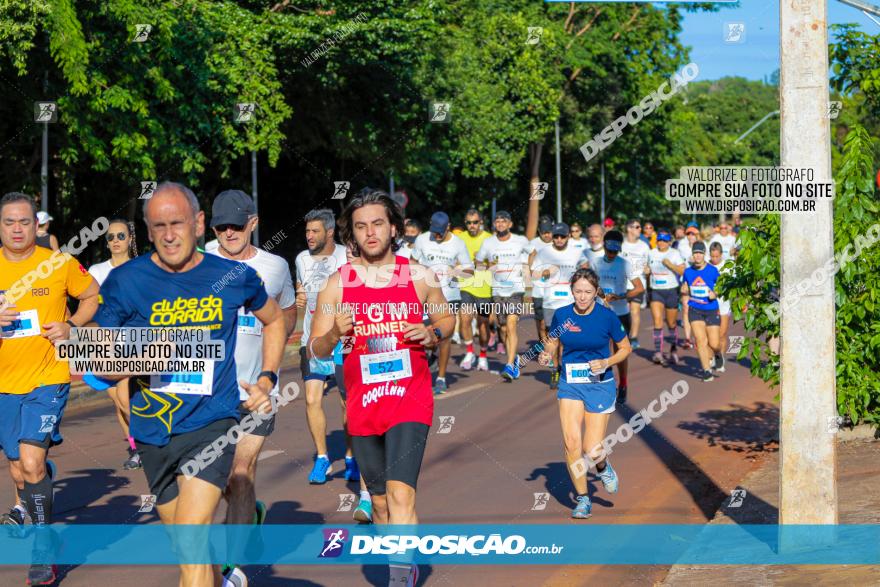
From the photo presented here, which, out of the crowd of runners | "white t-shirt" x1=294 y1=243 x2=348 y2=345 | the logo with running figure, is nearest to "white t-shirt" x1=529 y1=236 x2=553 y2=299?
the crowd of runners

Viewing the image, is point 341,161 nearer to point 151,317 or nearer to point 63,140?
point 63,140

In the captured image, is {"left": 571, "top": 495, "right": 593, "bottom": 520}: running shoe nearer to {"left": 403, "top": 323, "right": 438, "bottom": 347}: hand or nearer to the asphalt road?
the asphalt road

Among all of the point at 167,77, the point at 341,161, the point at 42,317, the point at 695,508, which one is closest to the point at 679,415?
the point at 695,508

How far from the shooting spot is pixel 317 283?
9.19 m

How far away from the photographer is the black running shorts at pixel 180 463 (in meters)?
4.98

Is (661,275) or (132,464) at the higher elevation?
(661,275)

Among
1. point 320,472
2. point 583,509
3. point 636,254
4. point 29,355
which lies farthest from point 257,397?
point 636,254

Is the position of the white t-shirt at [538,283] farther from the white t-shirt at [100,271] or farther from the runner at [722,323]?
the white t-shirt at [100,271]

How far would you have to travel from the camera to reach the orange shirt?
265 inches

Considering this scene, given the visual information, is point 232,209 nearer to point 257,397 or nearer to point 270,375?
point 270,375

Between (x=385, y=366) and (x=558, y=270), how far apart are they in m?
9.92

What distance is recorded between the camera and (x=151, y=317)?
5.04m

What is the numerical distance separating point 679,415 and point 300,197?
80.0 feet

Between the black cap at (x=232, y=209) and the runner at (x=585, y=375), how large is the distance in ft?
8.13
